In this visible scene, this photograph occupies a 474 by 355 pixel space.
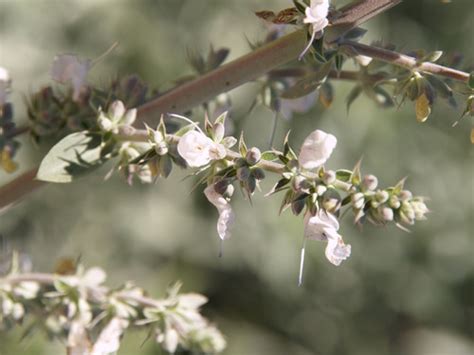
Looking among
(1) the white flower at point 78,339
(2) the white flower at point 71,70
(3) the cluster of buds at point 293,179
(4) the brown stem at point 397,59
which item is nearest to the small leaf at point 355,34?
(4) the brown stem at point 397,59

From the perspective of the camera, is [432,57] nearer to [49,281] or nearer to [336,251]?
[336,251]

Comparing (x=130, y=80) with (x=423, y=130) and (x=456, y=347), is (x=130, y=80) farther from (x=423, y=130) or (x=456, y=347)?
(x=456, y=347)

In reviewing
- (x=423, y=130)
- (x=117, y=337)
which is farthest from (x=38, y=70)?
(x=117, y=337)

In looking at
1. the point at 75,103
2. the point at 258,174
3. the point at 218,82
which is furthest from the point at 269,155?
the point at 75,103

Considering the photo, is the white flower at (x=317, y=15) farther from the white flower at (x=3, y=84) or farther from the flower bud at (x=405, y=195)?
the white flower at (x=3, y=84)

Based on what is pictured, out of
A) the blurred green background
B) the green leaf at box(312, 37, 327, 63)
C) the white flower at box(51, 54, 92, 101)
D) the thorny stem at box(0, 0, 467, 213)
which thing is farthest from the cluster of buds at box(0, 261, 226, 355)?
the blurred green background

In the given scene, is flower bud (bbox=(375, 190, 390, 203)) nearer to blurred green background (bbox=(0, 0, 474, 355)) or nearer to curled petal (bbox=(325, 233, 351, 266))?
curled petal (bbox=(325, 233, 351, 266))
